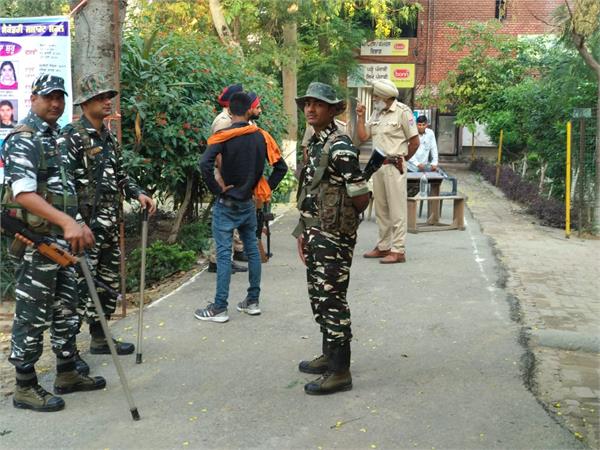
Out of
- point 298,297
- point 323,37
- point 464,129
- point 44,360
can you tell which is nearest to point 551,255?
point 298,297

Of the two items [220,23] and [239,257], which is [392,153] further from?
[220,23]

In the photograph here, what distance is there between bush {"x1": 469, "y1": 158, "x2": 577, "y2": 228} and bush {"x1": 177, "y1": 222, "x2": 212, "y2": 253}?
588cm

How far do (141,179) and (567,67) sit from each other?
7688 mm

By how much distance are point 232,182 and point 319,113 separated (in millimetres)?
1752

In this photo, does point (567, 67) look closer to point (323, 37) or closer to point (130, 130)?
point (130, 130)

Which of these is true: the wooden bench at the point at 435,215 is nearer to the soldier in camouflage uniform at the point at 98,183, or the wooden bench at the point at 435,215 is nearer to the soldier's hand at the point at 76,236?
the soldier in camouflage uniform at the point at 98,183

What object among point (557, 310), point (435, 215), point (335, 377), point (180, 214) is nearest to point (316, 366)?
point (335, 377)

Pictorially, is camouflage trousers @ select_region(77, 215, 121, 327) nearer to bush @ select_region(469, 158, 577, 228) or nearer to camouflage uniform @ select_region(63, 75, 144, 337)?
camouflage uniform @ select_region(63, 75, 144, 337)

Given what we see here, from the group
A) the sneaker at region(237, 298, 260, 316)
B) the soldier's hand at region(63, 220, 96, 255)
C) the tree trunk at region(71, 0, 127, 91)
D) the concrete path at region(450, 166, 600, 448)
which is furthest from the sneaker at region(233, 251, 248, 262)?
the soldier's hand at region(63, 220, 96, 255)

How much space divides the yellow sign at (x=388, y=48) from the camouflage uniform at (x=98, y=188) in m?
25.4

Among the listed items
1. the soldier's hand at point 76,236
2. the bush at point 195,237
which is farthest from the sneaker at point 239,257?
the soldier's hand at point 76,236

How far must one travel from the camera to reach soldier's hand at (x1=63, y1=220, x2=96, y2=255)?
158 inches

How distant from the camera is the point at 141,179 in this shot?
315 inches

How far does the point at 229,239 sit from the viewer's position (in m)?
6.30
